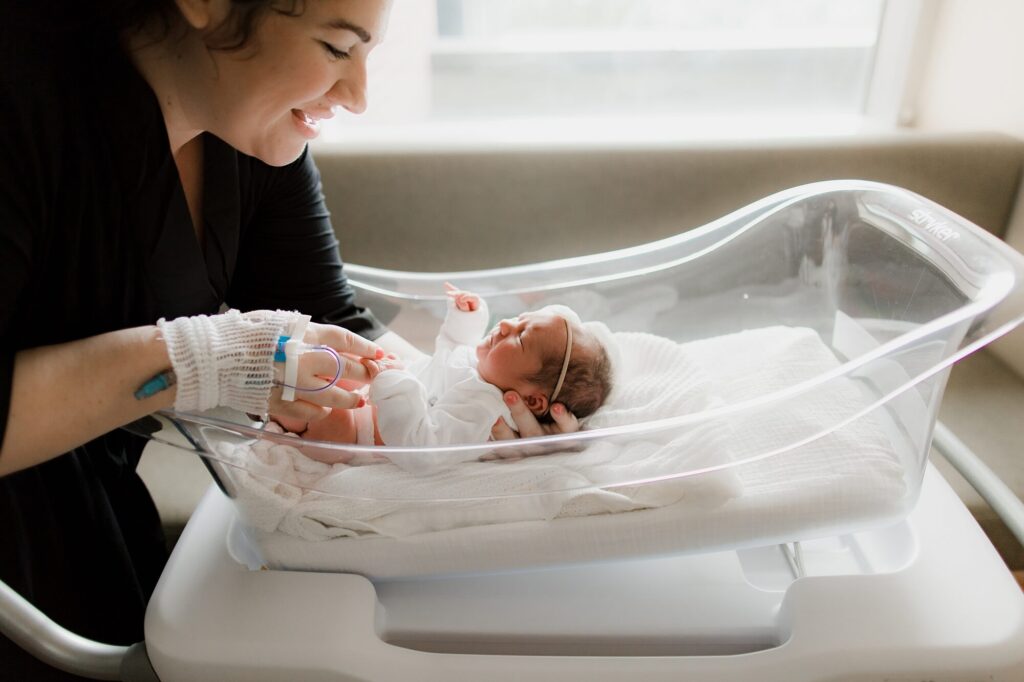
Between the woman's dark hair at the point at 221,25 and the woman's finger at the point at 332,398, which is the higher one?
the woman's dark hair at the point at 221,25

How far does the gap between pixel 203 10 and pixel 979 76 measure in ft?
5.68

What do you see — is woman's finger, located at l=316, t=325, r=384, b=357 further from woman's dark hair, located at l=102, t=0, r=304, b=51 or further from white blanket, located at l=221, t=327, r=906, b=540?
woman's dark hair, located at l=102, t=0, r=304, b=51

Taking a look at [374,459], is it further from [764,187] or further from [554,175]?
[764,187]

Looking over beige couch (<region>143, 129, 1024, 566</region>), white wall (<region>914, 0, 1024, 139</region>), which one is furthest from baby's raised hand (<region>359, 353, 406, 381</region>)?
white wall (<region>914, 0, 1024, 139</region>)

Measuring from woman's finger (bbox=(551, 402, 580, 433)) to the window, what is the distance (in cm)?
104

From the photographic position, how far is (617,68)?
2.07 metres

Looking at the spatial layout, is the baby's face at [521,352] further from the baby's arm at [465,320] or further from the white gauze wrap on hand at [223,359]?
the white gauze wrap on hand at [223,359]

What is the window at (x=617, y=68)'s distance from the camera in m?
1.98

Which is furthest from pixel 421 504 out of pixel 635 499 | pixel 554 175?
pixel 554 175

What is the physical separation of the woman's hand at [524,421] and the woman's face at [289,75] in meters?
0.39

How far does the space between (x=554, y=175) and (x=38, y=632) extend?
1.25 meters

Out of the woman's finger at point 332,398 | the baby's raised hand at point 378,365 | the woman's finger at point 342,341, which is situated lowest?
the baby's raised hand at point 378,365

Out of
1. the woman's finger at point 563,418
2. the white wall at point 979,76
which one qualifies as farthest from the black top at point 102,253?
the white wall at point 979,76

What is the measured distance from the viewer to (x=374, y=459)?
0.86m
